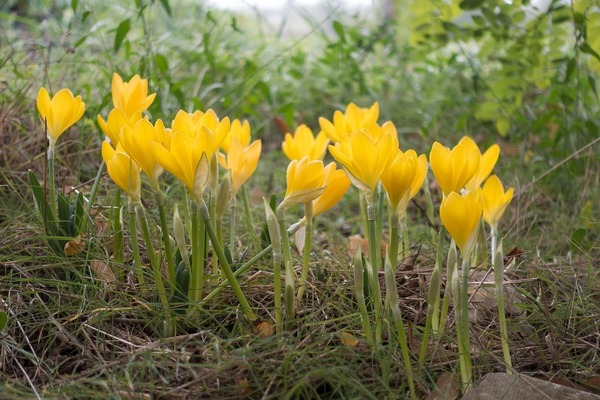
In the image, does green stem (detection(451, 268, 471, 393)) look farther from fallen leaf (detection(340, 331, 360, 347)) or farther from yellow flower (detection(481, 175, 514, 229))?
yellow flower (detection(481, 175, 514, 229))

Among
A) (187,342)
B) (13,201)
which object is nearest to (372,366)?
(187,342)

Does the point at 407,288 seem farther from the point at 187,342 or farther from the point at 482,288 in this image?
the point at 187,342

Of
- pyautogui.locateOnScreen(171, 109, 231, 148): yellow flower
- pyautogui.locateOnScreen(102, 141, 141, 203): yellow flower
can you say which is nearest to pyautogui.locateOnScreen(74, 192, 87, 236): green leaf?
pyautogui.locateOnScreen(102, 141, 141, 203): yellow flower

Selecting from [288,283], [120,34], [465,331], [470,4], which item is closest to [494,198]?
[465,331]

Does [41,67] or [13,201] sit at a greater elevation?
[41,67]

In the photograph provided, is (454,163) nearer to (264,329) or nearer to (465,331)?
(465,331)

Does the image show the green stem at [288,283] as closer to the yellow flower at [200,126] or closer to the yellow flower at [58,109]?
the yellow flower at [200,126]

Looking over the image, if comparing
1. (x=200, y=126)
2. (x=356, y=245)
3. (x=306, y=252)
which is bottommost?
(x=356, y=245)
